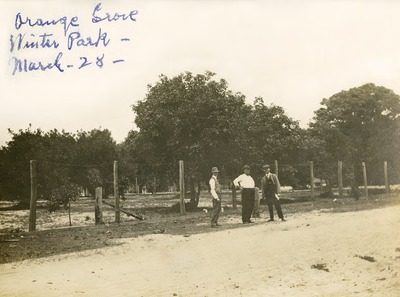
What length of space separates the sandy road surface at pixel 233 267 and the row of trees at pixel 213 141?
8.51 m

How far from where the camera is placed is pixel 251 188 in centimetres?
1429

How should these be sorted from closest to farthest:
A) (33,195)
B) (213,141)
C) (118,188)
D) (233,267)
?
(233,267), (33,195), (118,188), (213,141)

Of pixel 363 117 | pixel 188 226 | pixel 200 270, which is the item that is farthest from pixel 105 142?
pixel 200 270

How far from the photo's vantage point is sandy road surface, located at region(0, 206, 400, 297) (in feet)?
21.5

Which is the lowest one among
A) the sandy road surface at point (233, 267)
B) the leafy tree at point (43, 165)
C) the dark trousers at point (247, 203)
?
the sandy road surface at point (233, 267)

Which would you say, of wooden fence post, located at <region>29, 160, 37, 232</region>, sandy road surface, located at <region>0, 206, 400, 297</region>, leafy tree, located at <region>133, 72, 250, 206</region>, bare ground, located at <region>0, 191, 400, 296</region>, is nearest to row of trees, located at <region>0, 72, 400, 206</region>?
leafy tree, located at <region>133, 72, 250, 206</region>

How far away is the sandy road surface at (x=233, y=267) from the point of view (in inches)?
258

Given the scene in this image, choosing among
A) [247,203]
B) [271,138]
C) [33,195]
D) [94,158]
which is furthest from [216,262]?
[94,158]

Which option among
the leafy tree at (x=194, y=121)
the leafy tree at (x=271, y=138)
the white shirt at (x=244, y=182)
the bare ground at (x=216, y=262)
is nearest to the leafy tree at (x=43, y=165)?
the leafy tree at (x=194, y=121)

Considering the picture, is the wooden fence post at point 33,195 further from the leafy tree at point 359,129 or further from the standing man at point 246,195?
the leafy tree at point 359,129

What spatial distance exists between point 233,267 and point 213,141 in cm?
1471

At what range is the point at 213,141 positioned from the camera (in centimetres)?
2230

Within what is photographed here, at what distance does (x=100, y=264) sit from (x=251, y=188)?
7.00 m

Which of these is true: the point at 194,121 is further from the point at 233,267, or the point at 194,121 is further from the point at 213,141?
the point at 233,267
